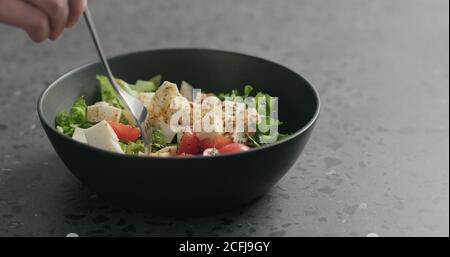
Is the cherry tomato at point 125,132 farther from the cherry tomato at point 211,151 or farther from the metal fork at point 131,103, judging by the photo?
the cherry tomato at point 211,151

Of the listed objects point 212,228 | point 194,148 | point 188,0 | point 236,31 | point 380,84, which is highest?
point 188,0

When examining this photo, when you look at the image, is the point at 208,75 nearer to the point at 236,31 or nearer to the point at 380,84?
the point at 380,84

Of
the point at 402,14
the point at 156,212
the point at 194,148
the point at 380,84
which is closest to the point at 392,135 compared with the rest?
the point at 380,84

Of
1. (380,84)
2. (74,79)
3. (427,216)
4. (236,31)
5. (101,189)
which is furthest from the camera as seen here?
(236,31)

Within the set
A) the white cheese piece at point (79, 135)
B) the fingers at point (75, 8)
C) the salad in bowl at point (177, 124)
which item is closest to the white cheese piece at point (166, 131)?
the salad in bowl at point (177, 124)

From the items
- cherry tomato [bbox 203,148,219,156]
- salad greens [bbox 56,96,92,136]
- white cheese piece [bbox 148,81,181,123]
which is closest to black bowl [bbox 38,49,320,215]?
salad greens [bbox 56,96,92,136]

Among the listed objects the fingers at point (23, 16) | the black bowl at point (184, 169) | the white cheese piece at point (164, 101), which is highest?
the fingers at point (23, 16)
